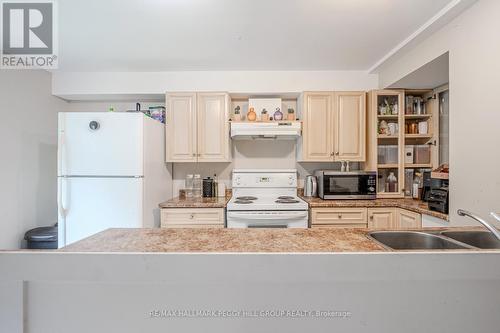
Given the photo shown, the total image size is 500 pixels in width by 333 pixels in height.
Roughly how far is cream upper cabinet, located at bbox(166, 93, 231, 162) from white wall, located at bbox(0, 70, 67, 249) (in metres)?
1.43

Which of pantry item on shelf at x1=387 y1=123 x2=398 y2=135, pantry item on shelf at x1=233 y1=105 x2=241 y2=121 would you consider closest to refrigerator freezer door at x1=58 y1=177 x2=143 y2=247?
pantry item on shelf at x1=233 y1=105 x2=241 y2=121

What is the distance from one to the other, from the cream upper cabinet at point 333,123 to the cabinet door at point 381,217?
0.68 metres

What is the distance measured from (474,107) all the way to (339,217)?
4.63 feet

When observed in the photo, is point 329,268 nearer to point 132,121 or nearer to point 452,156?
point 452,156

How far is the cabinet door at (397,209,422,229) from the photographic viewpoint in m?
2.11

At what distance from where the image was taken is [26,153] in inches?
99.8

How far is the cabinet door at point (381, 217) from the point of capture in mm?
2455

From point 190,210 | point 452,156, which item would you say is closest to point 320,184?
point 452,156

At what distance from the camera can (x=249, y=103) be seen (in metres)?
2.99

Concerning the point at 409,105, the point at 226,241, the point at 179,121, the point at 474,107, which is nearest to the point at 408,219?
the point at 474,107

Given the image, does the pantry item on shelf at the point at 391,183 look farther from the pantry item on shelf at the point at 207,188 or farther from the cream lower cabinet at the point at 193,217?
the pantry item on shelf at the point at 207,188

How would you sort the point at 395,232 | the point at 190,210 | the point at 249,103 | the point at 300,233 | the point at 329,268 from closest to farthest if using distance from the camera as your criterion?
the point at 329,268 < the point at 300,233 < the point at 395,232 < the point at 190,210 < the point at 249,103

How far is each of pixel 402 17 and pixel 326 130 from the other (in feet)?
4.07

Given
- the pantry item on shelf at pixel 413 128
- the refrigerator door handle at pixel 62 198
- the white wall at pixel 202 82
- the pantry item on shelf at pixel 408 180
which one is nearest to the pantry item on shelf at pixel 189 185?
the white wall at pixel 202 82
